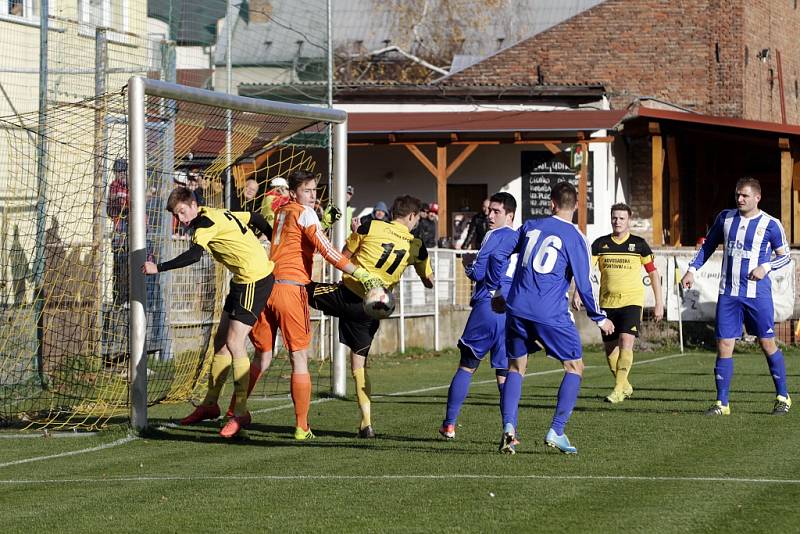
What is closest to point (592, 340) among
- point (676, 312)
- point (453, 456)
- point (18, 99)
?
point (676, 312)

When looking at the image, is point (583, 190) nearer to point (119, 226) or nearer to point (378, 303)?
point (119, 226)

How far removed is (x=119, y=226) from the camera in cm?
1241

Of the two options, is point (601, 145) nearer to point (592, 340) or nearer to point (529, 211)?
point (529, 211)

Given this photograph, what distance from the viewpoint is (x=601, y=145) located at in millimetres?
30625

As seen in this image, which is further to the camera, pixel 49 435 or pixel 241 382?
pixel 49 435

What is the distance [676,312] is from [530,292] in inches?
535

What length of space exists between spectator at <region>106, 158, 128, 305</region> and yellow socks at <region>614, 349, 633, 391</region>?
506 cm

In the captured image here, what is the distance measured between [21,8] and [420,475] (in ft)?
35.3

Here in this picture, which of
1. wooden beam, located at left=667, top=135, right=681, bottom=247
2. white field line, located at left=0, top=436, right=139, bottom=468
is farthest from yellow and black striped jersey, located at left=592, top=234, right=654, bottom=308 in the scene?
wooden beam, located at left=667, top=135, right=681, bottom=247

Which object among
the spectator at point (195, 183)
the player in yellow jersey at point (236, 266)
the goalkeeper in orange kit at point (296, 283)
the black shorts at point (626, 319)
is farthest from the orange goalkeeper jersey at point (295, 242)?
the black shorts at point (626, 319)

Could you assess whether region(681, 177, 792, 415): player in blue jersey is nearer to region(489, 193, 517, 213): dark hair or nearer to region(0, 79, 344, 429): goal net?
region(489, 193, 517, 213): dark hair

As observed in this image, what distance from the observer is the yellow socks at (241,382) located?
9.92 m

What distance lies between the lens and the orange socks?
32.3ft

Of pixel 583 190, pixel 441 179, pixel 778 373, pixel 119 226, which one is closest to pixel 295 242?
pixel 119 226
